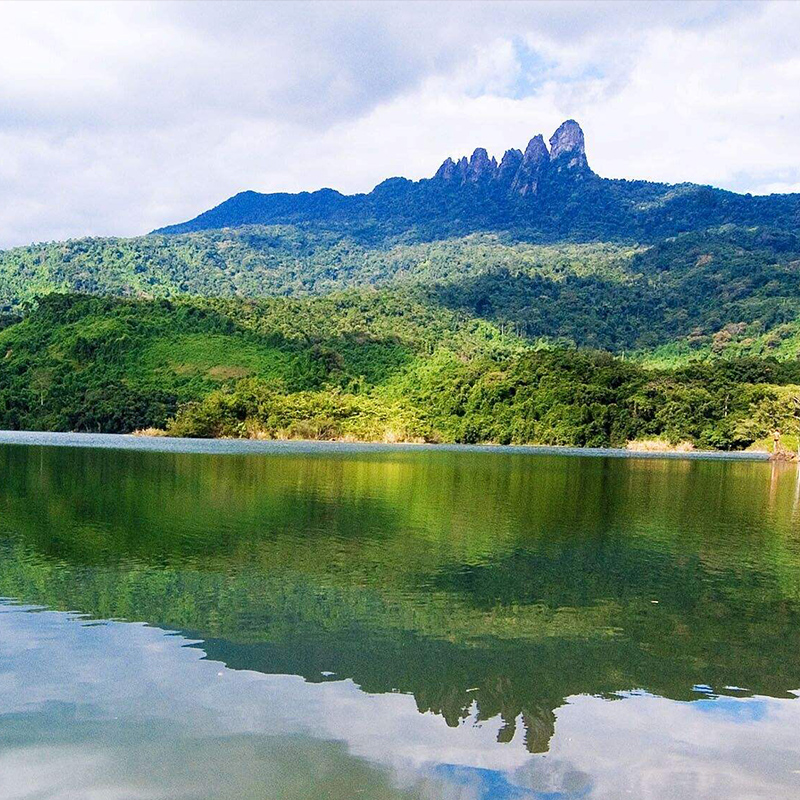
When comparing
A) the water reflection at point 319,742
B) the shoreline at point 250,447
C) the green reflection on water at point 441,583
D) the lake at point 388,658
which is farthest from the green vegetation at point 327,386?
the water reflection at point 319,742

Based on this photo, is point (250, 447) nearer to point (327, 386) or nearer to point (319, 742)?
point (327, 386)

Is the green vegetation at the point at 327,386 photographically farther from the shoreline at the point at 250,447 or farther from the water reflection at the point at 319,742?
the water reflection at the point at 319,742

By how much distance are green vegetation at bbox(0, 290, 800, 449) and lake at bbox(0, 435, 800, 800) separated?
93989 millimetres

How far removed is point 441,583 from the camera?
18.9m

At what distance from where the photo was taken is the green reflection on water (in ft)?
42.4

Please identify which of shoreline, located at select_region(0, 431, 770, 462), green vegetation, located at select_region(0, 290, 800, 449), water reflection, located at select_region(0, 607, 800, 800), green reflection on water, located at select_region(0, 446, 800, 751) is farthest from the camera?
green vegetation, located at select_region(0, 290, 800, 449)

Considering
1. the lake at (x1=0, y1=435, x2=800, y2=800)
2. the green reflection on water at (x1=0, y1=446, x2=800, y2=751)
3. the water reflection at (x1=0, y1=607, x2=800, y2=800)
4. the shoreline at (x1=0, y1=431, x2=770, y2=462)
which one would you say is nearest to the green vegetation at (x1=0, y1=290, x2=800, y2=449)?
the shoreline at (x1=0, y1=431, x2=770, y2=462)

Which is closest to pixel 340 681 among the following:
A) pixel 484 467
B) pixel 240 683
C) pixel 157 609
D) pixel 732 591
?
pixel 240 683

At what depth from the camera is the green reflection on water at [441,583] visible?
12.9 meters

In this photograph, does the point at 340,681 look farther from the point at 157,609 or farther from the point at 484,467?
the point at 484,467

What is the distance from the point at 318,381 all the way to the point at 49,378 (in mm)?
39964

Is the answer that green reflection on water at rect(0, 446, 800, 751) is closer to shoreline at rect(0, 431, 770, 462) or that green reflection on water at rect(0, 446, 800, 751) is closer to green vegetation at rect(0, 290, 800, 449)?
shoreline at rect(0, 431, 770, 462)

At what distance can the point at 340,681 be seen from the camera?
11984mm

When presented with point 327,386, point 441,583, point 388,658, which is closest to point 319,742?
point 388,658
